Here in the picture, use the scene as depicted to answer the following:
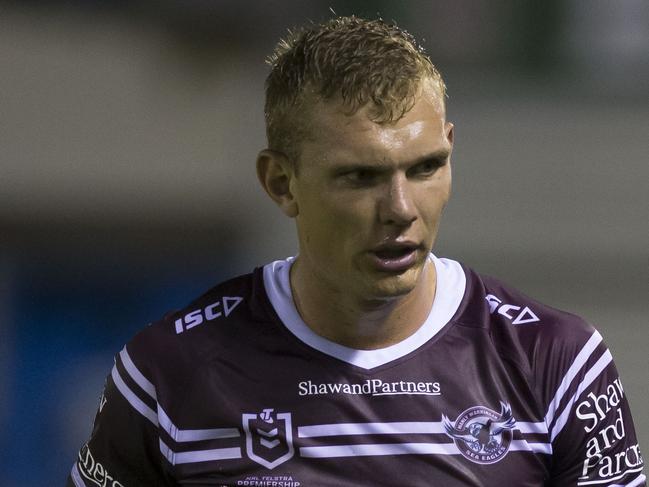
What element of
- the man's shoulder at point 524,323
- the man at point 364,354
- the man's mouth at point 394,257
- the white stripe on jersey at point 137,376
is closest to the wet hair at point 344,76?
the man at point 364,354

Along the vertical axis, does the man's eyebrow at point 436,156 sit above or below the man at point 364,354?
above

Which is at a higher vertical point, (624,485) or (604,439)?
(604,439)

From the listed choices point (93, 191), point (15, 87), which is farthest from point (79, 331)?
point (15, 87)

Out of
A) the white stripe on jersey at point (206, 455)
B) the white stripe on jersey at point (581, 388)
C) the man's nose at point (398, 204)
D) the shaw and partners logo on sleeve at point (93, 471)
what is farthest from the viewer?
the shaw and partners logo on sleeve at point (93, 471)

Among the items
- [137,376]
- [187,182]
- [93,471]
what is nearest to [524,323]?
[137,376]

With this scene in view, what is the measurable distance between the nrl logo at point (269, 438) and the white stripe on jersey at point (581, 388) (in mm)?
596

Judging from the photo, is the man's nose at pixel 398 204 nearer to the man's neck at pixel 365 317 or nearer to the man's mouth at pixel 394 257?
the man's mouth at pixel 394 257

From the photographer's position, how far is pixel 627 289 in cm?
767

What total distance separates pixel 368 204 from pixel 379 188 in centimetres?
4

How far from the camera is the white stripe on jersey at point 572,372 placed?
288 cm

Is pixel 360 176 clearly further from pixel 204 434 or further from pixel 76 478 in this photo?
pixel 76 478

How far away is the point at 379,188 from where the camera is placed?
A: 2805 mm

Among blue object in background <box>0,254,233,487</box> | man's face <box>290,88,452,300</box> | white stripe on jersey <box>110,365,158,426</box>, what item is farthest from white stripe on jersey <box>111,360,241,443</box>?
blue object in background <box>0,254,233,487</box>

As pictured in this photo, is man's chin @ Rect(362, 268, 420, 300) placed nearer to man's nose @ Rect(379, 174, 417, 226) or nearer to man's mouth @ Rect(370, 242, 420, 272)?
man's mouth @ Rect(370, 242, 420, 272)
